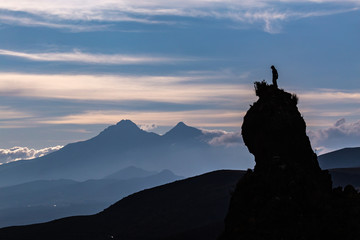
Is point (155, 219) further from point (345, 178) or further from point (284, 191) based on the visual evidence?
point (284, 191)

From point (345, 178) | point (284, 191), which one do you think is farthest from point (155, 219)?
point (284, 191)

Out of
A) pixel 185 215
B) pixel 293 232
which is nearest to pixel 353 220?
pixel 293 232

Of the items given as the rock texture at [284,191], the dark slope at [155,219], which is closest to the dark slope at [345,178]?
the dark slope at [155,219]

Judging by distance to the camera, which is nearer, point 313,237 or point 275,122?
point 313,237

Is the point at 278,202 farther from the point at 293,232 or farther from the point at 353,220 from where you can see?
the point at 353,220

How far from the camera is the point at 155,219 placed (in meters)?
164

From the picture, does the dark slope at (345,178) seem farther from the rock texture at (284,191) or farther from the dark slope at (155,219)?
the rock texture at (284,191)

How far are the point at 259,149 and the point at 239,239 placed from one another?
10158 mm

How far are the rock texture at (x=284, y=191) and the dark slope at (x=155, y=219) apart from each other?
255 feet

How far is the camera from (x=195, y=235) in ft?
420

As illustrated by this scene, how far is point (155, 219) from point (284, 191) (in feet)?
405

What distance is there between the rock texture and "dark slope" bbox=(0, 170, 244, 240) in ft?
255

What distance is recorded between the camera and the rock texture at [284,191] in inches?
1678

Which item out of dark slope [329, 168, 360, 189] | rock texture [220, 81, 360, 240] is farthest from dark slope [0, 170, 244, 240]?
rock texture [220, 81, 360, 240]
